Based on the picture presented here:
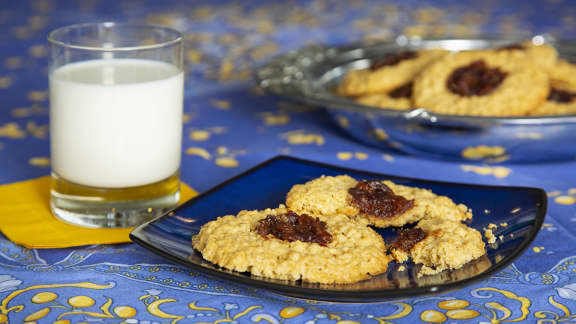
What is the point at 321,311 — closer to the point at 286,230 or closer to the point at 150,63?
the point at 286,230

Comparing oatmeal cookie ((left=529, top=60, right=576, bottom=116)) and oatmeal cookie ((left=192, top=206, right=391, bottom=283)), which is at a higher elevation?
oatmeal cookie ((left=529, top=60, right=576, bottom=116))

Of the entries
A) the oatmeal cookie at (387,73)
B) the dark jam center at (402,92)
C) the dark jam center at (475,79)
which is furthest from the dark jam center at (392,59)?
the dark jam center at (475,79)

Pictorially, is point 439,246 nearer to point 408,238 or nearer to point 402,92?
point 408,238

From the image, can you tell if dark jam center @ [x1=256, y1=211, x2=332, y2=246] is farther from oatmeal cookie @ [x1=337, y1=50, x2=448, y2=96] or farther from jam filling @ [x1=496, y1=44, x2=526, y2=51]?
jam filling @ [x1=496, y1=44, x2=526, y2=51]

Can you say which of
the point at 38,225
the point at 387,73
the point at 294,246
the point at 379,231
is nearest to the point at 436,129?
the point at 387,73

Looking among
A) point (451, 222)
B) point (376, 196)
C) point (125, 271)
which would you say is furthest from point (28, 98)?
point (451, 222)

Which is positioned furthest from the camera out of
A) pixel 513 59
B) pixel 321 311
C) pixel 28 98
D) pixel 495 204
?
pixel 28 98

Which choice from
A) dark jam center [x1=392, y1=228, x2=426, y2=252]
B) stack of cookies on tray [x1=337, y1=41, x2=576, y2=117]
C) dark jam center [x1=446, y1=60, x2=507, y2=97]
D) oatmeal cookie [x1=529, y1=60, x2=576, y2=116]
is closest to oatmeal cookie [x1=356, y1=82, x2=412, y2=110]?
stack of cookies on tray [x1=337, y1=41, x2=576, y2=117]
